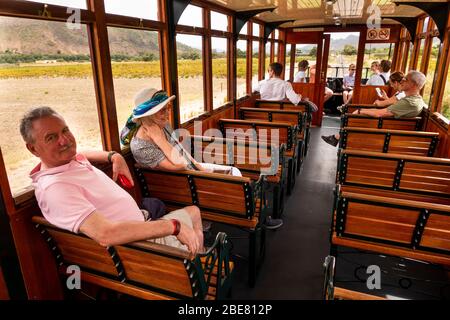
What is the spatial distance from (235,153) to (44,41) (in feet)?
6.09

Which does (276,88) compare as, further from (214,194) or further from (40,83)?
(40,83)

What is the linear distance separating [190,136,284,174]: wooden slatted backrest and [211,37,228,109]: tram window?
5.51 ft

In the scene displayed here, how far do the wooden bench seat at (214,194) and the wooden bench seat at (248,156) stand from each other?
1.92 feet

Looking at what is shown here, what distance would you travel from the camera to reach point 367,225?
207 centimetres

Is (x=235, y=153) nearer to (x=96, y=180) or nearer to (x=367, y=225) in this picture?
(x=367, y=225)

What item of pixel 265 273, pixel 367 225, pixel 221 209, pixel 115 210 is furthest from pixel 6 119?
pixel 367 225

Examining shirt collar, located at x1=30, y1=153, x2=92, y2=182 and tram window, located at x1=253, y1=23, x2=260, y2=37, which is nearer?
shirt collar, located at x1=30, y1=153, x2=92, y2=182

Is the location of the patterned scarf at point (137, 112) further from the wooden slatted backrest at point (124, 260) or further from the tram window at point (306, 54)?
the tram window at point (306, 54)

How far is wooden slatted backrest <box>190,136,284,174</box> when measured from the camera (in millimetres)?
3082

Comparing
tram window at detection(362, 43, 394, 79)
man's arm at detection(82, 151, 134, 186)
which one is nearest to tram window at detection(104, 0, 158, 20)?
man's arm at detection(82, 151, 134, 186)

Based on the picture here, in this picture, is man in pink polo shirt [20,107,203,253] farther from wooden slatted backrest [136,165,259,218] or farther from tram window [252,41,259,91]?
tram window [252,41,259,91]

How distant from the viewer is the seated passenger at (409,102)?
3.86 m

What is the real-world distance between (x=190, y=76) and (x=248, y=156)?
1.52 meters

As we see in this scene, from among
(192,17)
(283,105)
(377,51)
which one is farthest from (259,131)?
(377,51)
